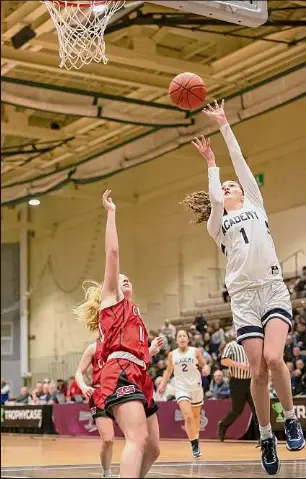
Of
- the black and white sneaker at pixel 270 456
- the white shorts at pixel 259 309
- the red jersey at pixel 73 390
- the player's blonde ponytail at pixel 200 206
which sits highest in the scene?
the player's blonde ponytail at pixel 200 206

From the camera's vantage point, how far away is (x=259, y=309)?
6.91 m

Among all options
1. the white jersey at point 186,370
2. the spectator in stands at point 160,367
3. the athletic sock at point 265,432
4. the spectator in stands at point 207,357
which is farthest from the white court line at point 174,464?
the spectator in stands at point 160,367

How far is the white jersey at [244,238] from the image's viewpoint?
6977mm

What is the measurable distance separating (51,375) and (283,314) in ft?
65.3

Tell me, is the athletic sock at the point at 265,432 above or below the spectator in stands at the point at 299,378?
below

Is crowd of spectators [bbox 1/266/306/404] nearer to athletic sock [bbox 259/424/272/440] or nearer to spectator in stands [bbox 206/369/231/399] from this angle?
spectator in stands [bbox 206/369/231/399]

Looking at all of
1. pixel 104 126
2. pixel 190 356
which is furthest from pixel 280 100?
pixel 104 126

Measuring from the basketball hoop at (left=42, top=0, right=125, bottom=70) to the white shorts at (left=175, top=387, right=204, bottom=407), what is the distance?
5091 millimetres

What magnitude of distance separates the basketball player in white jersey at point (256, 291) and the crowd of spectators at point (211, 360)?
4820 millimetres

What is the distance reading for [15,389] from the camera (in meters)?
30.6

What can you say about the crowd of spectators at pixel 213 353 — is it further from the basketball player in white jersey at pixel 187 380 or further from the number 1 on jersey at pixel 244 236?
the number 1 on jersey at pixel 244 236

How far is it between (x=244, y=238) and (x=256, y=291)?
0.47 m

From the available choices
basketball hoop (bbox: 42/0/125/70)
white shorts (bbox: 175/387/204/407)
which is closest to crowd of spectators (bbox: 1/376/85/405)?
white shorts (bbox: 175/387/204/407)

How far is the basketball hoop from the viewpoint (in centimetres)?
1030
